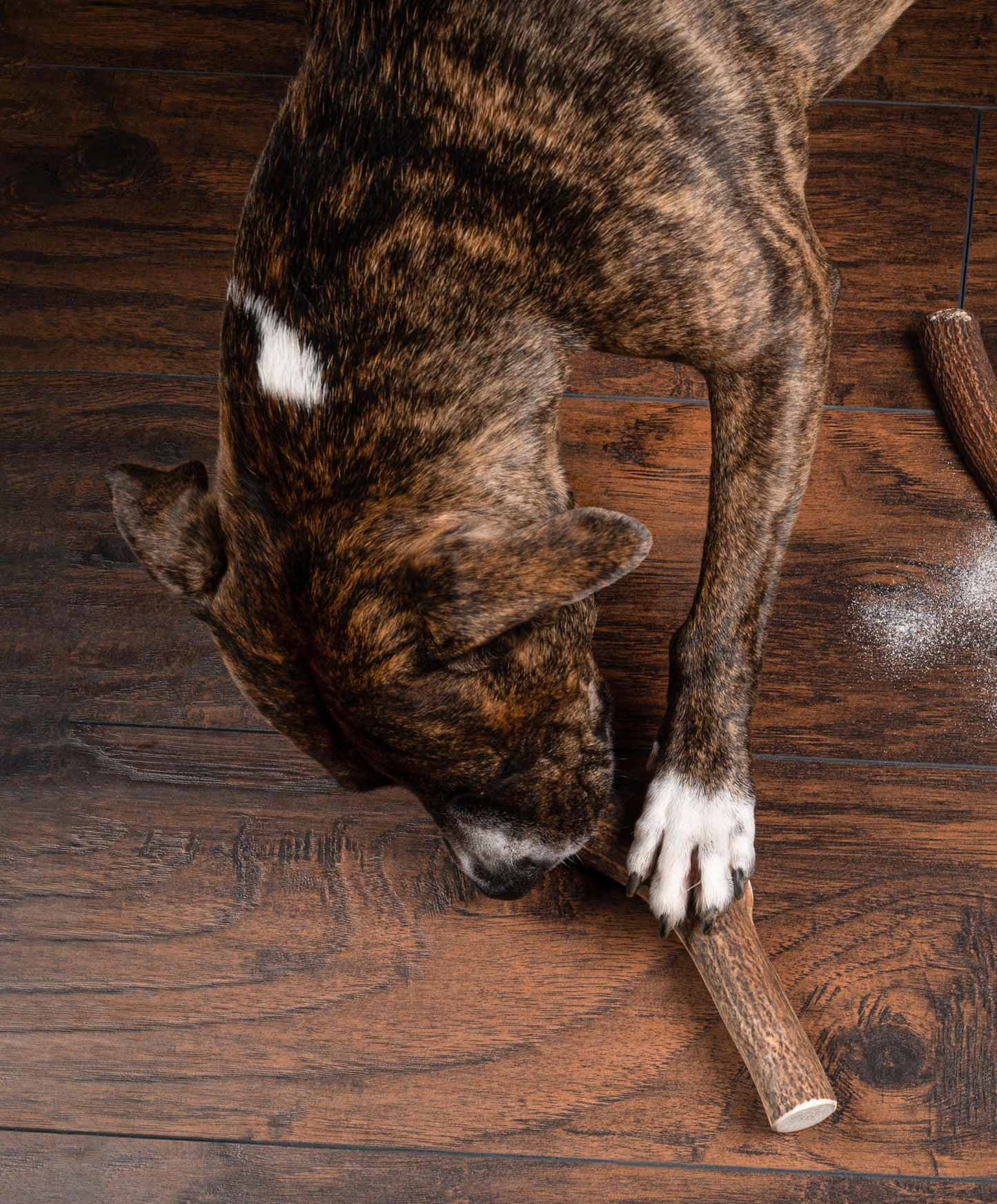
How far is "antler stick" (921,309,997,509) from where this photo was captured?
189 cm

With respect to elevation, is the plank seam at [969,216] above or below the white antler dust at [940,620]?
above

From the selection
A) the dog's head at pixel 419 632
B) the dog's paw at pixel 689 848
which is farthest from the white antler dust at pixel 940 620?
the dog's head at pixel 419 632

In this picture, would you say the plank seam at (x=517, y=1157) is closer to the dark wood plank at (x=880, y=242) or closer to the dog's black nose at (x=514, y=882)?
the dog's black nose at (x=514, y=882)

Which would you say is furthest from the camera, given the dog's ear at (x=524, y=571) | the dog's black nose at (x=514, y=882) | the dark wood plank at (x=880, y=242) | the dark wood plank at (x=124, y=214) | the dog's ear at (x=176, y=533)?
the dark wood plank at (x=124, y=214)

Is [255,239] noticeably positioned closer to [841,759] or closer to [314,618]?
[314,618]

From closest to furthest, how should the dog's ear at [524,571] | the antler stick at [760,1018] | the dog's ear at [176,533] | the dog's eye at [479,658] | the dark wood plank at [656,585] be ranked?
the dog's ear at [524,571]
the dog's eye at [479,658]
the dog's ear at [176,533]
the antler stick at [760,1018]
the dark wood plank at [656,585]

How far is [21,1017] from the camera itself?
6.15 feet

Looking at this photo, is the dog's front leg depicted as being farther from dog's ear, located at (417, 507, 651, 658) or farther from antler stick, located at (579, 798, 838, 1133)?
dog's ear, located at (417, 507, 651, 658)

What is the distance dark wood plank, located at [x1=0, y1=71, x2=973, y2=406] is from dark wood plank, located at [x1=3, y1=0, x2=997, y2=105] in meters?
0.05

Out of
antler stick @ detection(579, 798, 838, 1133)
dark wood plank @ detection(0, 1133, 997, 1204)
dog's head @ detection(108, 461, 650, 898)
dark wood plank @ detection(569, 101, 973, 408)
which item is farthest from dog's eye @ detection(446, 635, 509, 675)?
dark wood plank @ detection(0, 1133, 997, 1204)

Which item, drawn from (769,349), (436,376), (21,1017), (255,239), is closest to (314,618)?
(436,376)

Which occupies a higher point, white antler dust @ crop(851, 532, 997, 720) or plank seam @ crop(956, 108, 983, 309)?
plank seam @ crop(956, 108, 983, 309)

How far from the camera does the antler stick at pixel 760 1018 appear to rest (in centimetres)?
158

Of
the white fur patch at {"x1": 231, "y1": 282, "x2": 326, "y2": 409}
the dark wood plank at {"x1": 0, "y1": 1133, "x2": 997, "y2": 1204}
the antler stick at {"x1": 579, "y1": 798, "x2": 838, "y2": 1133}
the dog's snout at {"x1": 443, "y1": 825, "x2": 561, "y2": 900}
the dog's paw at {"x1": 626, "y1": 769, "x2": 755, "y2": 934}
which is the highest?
the white fur patch at {"x1": 231, "y1": 282, "x2": 326, "y2": 409}
